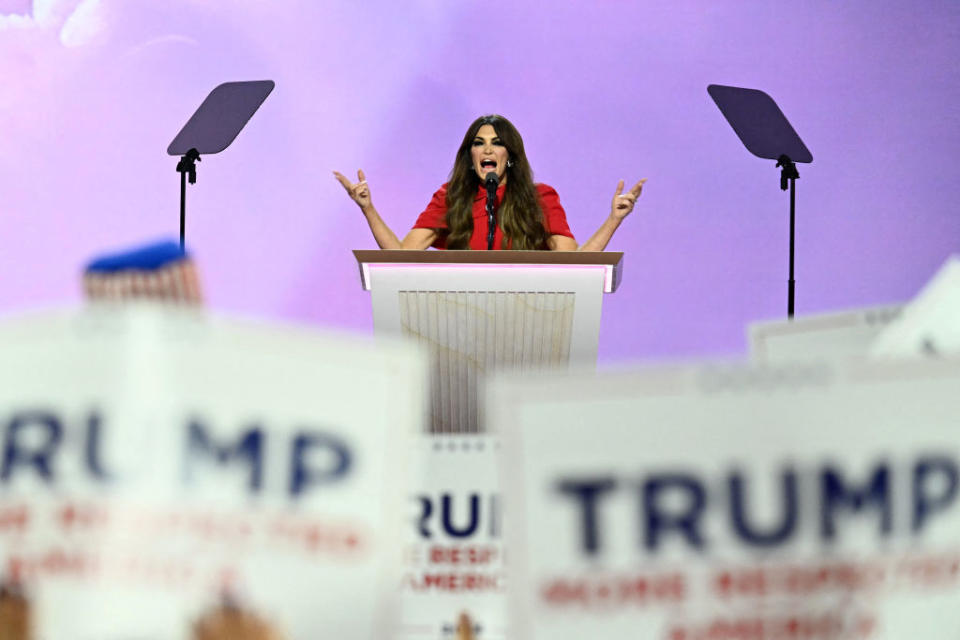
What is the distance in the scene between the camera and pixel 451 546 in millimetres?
776

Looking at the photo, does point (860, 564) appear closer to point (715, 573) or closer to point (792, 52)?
point (715, 573)

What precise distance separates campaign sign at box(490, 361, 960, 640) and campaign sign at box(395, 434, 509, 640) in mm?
289

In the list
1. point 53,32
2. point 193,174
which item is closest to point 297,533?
point 193,174

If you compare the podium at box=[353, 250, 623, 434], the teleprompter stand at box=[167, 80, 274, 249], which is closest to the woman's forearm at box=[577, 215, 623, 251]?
the podium at box=[353, 250, 623, 434]

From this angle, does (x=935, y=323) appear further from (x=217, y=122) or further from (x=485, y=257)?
(x=217, y=122)

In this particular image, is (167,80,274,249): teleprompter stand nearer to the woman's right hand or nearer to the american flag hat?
the woman's right hand

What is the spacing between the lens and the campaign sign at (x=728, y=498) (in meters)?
0.47

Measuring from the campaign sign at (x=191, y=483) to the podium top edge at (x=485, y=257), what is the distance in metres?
1.29

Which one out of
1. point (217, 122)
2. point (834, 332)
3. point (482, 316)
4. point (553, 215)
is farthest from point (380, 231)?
point (834, 332)

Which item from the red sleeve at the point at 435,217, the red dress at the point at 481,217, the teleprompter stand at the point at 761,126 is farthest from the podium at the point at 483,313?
the teleprompter stand at the point at 761,126

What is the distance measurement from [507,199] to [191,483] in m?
2.15

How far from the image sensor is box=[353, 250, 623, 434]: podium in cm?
182

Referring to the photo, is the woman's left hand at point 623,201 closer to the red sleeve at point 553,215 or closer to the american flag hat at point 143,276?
the red sleeve at point 553,215

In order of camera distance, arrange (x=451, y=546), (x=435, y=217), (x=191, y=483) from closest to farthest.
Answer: (x=191, y=483), (x=451, y=546), (x=435, y=217)
